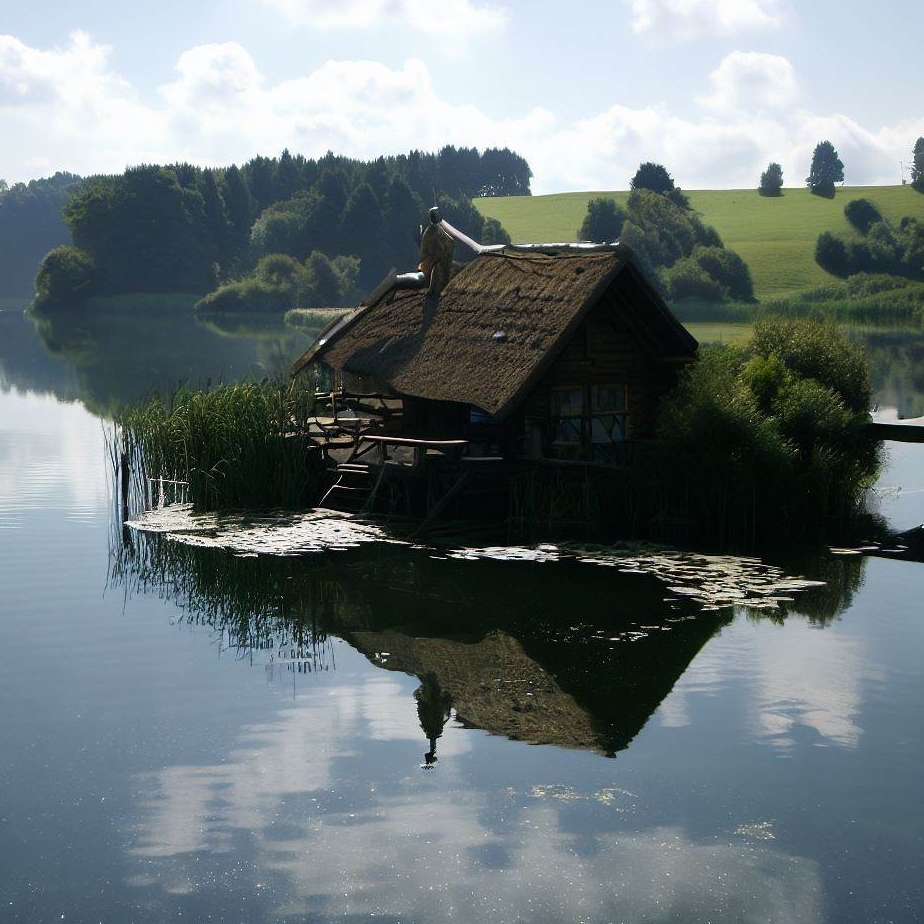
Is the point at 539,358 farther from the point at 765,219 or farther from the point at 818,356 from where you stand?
the point at 765,219

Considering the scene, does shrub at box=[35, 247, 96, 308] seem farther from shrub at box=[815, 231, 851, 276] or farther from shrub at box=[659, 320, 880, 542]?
shrub at box=[659, 320, 880, 542]

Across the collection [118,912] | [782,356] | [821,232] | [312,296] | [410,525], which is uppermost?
[821,232]

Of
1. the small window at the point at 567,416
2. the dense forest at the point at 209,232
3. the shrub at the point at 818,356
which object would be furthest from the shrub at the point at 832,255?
the small window at the point at 567,416

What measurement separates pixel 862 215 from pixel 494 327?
323 ft

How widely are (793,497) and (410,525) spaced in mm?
6860

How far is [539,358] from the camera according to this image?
23016 millimetres

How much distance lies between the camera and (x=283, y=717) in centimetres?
1388

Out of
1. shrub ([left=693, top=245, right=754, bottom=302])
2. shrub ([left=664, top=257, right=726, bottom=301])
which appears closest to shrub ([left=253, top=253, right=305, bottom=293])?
shrub ([left=664, top=257, right=726, bottom=301])

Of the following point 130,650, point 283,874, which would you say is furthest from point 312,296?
point 283,874

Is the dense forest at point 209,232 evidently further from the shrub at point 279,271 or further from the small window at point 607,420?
the small window at point 607,420

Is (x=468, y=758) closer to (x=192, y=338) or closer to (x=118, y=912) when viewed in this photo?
(x=118, y=912)

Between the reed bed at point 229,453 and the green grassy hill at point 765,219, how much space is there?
248ft

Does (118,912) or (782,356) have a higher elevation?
(782,356)

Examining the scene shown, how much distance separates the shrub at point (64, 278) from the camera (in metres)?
114
